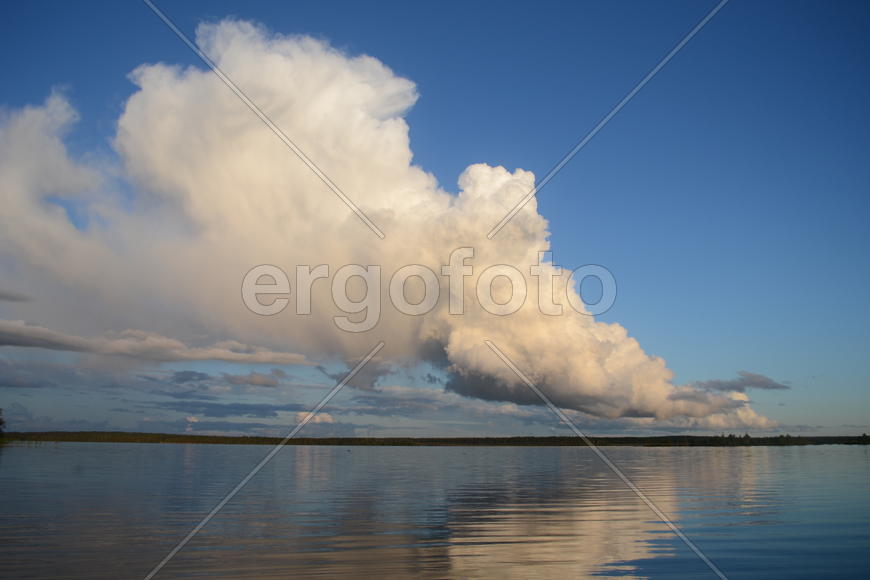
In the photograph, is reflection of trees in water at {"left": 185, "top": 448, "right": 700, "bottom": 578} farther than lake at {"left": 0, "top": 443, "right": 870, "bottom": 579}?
Yes

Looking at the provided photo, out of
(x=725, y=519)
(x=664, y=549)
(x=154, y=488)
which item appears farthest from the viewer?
(x=154, y=488)

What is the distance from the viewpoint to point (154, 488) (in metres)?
47.6

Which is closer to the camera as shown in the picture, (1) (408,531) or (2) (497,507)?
(1) (408,531)

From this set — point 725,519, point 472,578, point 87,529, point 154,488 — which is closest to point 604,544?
point 472,578

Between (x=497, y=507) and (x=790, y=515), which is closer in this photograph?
(x=790, y=515)

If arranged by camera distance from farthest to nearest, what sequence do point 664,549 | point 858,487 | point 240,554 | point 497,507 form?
point 858,487
point 497,507
point 664,549
point 240,554

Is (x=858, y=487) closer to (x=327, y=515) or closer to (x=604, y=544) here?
(x=604, y=544)

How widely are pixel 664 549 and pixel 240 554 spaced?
16.4m

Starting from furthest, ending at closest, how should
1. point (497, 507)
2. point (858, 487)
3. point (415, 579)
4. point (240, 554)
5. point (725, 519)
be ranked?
point (858, 487) < point (497, 507) < point (725, 519) < point (240, 554) < point (415, 579)

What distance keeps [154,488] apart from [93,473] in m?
20.4

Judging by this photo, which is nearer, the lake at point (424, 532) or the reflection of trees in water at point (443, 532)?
the lake at point (424, 532)

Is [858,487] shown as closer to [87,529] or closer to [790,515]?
[790,515]

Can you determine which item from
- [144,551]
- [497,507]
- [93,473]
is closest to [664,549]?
[497,507]

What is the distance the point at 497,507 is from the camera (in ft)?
125
